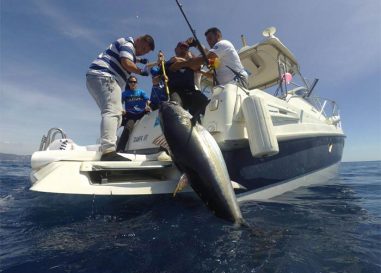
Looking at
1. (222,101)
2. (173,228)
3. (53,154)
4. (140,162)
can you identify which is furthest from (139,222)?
(222,101)

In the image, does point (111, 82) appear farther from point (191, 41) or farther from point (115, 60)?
point (191, 41)

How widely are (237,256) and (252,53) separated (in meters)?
6.07

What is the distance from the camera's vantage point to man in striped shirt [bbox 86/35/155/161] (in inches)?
134

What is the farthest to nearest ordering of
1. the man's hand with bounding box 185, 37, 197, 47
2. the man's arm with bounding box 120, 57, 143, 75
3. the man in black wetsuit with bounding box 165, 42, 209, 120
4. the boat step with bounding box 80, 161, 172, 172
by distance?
1. the man's hand with bounding box 185, 37, 197, 47
2. the man in black wetsuit with bounding box 165, 42, 209, 120
3. the man's arm with bounding box 120, 57, 143, 75
4. the boat step with bounding box 80, 161, 172, 172

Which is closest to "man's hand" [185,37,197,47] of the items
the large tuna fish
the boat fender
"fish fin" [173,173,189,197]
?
the boat fender

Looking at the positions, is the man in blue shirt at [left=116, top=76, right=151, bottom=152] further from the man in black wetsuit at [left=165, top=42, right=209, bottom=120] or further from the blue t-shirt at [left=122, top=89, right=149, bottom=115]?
the man in black wetsuit at [left=165, top=42, right=209, bottom=120]

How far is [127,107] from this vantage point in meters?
5.47

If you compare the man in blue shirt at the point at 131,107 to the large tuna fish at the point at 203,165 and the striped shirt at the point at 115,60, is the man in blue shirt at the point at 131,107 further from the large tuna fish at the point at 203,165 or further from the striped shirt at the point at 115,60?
the large tuna fish at the point at 203,165

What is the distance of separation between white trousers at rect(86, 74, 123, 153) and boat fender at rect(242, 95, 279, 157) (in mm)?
1773

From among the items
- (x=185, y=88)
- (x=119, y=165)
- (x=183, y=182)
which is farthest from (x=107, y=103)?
(x=183, y=182)

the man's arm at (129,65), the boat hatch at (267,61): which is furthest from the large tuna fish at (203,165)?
the boat hatch at (267,61)

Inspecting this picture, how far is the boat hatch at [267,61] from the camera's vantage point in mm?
6328

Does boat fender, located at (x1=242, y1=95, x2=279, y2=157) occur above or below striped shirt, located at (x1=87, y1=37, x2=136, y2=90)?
below

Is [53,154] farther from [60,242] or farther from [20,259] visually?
[20,259]
